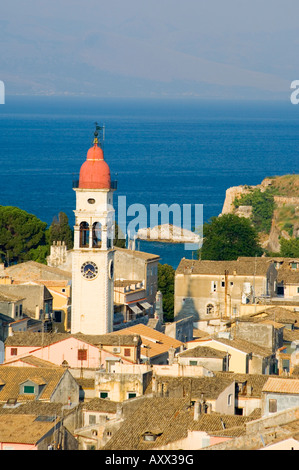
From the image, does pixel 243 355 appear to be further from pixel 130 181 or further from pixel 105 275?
pixel 130 181

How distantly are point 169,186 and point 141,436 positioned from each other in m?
132

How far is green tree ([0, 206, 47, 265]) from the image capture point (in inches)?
2591

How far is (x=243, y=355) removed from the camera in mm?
35656

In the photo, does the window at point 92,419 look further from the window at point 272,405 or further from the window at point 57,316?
the window at point 57,316

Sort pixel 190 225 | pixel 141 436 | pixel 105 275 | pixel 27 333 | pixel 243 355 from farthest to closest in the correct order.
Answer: pixel 190 225 → pixel 105 275 → pixel 27 333 → pixel 243 355 → pixel 141 436

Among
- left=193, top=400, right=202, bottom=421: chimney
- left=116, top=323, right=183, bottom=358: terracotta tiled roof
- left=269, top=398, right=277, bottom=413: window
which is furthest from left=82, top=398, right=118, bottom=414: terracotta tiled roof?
left=116, top=323, right=183, bottom=358: terracotta tiled roof

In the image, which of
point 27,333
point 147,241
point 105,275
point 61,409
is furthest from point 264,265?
point 147,241

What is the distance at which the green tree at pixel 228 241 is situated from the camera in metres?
66.7

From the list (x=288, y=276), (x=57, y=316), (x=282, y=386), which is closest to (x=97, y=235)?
(x=57, y=316)

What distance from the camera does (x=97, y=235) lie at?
1663 inches

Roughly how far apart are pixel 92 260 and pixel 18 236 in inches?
964

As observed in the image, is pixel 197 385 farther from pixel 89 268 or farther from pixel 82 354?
pixel 89 268

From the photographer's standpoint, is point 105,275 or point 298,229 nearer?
point 105,275

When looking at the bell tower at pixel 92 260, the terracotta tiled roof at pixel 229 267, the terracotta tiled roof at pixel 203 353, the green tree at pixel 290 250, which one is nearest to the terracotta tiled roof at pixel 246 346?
the terracotta tiled roof at pixel 203 353
